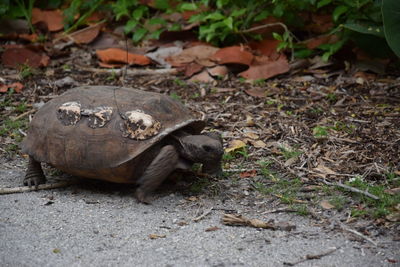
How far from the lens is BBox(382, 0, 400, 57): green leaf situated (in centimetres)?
490

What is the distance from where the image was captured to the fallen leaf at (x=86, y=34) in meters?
7.52

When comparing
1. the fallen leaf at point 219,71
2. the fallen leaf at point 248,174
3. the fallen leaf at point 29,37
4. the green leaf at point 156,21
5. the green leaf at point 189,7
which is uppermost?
the green leaf at point 189,7

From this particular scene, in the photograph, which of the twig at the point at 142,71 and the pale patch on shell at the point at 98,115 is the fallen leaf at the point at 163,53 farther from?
the pale patch on shell at the point at 98,115

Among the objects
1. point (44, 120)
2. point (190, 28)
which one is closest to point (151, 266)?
point (44, 120)

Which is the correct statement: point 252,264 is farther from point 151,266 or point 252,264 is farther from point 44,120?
point 44,120

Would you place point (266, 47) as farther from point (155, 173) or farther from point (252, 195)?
point (155, 173)

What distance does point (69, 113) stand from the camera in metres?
4.02

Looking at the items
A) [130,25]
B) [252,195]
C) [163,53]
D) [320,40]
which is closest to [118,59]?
[163,53]

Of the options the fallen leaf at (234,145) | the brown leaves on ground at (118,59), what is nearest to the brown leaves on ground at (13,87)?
the brown leaves on ground at (118,59)

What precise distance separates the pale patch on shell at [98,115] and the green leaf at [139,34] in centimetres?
341

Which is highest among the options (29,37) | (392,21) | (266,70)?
(392,21)

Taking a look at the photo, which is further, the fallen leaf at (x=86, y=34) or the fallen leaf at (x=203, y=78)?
the fallen leaf at (x=86, y=34)

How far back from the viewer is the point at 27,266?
123 inches

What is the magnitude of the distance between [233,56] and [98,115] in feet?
9.60
